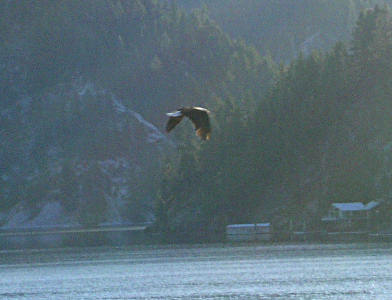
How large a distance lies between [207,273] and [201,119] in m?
62.3

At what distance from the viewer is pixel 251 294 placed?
77375 millimetres

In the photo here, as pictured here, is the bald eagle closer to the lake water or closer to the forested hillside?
the lake water

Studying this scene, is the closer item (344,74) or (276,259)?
Answer: (276,259)

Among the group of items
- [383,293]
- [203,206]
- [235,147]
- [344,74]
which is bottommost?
[383,293]

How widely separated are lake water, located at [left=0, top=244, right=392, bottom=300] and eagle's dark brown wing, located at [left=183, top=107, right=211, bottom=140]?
137 ft

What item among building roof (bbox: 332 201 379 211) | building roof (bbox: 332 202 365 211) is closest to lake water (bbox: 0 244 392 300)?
building roof (bbox: 332 202 365 211)

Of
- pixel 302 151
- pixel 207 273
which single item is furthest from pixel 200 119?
pixel 302 151

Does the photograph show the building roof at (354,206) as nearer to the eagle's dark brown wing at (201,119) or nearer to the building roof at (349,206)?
the building roof at (349,206)

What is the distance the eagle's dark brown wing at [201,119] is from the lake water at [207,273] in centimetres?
4183

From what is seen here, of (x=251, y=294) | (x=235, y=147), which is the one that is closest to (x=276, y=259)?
(x=251, y=294)

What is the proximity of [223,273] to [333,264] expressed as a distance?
37.3 ft

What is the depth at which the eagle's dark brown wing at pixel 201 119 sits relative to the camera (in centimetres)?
3338

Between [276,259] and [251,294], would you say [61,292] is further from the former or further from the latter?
[276,259]

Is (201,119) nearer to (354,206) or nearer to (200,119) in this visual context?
(200,119)
